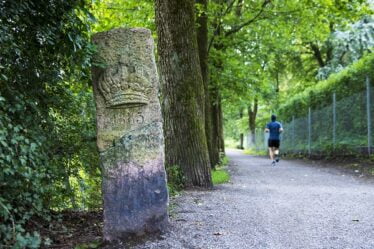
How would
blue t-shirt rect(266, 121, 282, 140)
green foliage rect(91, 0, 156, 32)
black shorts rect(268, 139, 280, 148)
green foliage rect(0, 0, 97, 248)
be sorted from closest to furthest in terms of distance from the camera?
green foliage rect(0, 0, 97, 248)
green foliage rect(91, 0, 156, 32)
blue t-shirt rect(266, 121, 282, 140)
black shorts rect(268, 139, 280, 148)

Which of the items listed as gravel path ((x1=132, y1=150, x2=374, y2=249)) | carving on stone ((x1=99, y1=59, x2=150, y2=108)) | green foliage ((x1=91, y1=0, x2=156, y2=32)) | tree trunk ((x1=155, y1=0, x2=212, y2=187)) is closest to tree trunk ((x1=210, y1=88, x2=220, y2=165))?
green foliage ((x1=91, y1=0, x2=156, y2=32))

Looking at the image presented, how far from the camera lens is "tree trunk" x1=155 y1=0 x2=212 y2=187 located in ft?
28.1

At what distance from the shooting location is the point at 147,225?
498 cm

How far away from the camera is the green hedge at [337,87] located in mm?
14633

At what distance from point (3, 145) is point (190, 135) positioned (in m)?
5.26

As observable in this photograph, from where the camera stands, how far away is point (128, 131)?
15.9 feet

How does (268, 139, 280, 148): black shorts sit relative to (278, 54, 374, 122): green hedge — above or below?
below

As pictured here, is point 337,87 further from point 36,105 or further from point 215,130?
point 36,105

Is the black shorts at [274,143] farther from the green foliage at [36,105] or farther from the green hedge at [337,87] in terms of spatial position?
the green foliage at [36,105]

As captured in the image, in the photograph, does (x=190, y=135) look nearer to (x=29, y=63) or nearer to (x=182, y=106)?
(x=182, y=106)

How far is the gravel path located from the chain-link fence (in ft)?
16.1

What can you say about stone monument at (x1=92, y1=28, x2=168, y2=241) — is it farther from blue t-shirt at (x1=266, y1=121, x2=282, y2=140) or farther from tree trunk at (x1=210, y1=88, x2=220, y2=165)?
blue t-shirt at (x1=266, y1=121, x2=282, y2=140)

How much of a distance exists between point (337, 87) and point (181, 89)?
10640 millimetres

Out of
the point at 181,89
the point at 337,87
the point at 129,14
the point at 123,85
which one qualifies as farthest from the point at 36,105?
the point at 337,87
